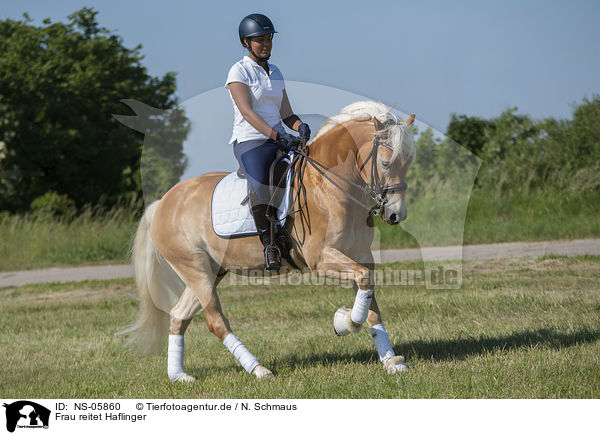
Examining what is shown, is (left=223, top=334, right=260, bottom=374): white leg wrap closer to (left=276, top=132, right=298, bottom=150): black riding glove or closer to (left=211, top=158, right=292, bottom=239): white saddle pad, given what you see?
(left=211, top=158, right=292, bottom=239): white saddle pad

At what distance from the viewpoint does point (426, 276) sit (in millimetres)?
10438

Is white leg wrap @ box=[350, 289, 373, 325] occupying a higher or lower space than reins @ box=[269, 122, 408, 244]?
lower

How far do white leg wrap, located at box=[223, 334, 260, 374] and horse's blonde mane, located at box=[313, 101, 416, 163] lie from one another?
2.09m

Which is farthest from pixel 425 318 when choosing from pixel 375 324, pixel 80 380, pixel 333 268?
pixel 80 380

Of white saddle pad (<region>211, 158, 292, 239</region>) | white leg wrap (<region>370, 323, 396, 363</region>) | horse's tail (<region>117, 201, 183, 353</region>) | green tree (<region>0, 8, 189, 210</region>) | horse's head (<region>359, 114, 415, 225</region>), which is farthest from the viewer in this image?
green tree (<region>0, 8, 189, 210</region>)

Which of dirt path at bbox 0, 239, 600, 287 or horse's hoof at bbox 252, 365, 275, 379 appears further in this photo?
dirt path at bbox 0, 239, 600, 287

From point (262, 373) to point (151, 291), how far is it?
169cm

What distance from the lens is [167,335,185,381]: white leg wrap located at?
583 cm

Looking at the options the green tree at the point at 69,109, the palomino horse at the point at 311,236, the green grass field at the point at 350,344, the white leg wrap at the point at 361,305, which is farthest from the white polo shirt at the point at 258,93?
the green tree at the point at 69,109

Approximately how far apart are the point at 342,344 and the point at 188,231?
1.98 meters

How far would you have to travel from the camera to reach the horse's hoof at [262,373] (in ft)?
17.6

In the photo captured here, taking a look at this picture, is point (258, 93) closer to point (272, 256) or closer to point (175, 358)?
point (272, 256)
